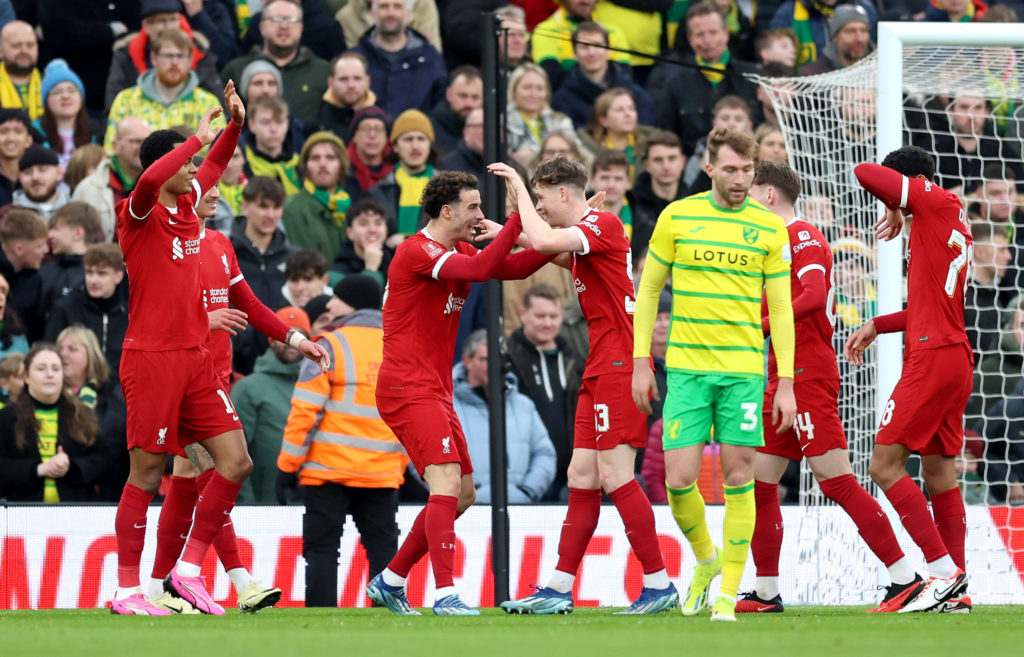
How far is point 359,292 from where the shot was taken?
1027cm

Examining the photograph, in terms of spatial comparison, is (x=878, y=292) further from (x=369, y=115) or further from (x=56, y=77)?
(x=56, y=77)

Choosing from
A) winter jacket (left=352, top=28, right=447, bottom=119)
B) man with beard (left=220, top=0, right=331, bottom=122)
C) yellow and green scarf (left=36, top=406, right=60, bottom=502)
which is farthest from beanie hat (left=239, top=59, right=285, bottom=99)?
yellow and green scarf (left=36, top=406, right=60, bottom=502)

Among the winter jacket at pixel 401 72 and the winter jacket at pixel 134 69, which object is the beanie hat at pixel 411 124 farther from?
the winter jacket at pixel 134 69

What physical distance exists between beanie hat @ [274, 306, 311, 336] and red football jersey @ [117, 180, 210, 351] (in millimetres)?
2973

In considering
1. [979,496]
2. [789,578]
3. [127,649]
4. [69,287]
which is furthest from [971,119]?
[127,649]

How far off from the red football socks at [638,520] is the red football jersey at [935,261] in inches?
73.3

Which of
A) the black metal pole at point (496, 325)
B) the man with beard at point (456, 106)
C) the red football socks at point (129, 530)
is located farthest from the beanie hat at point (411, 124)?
the red football socks at point (129, 530)

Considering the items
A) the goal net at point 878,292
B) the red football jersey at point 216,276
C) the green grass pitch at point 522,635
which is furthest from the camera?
the goal net at point 878,292

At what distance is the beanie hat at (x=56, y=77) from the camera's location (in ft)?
45.7

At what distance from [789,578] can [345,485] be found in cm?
340

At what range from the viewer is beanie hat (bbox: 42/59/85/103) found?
13922mm

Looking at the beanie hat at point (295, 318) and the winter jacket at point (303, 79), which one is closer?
the beanie hat at point (295, 318)

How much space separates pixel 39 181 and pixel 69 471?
3021mm

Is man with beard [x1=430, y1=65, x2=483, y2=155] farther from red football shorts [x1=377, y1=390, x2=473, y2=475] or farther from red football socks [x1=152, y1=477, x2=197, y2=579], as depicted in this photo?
red football shorts [x1=377, y1=390, x2=473, y2=475]
